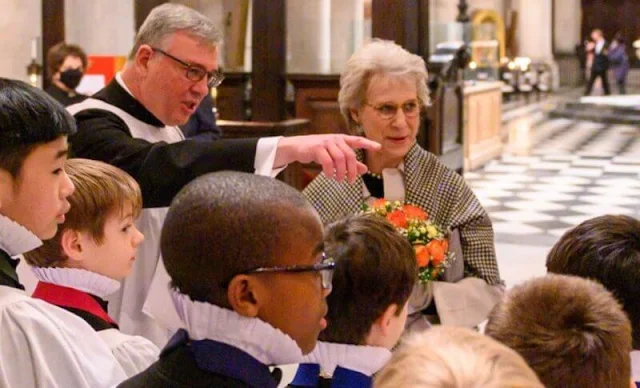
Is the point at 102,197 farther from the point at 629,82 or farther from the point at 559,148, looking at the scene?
the point at 629,82

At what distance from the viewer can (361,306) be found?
2.14 m

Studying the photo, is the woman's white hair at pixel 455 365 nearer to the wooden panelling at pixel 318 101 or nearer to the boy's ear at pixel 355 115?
the boy's ear at pixel 355 115

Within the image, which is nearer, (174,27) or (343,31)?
(174,27)

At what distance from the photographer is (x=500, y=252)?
809 centimetres

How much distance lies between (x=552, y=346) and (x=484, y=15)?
2401 centimetres

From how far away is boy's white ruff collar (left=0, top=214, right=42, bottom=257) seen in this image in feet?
6.28

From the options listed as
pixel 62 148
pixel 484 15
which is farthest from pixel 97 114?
pixel 484 15

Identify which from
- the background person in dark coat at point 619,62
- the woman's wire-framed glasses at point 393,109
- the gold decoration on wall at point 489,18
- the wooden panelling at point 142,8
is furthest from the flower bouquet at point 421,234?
the background person in dark coat at point 619,62

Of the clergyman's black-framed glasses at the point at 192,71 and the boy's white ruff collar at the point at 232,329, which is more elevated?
the clergyman's black-framed glasses at the point at 192,71

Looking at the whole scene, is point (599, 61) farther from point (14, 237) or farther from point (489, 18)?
point (14, 237)

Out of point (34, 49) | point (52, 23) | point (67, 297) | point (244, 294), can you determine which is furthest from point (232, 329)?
point (34, 49)

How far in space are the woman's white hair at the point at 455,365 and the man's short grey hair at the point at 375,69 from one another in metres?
1.99

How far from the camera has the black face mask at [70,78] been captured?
695cm

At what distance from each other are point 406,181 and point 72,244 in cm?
115
